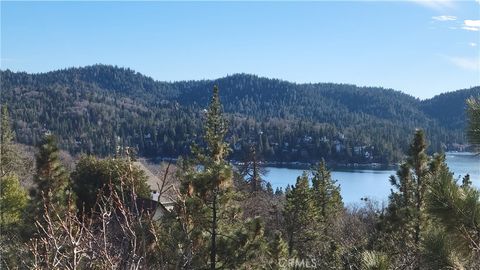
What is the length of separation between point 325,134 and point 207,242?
118653 mm

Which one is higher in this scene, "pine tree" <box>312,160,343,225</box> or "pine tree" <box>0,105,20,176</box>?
"pine tree" <box>0,105,20,176</box>

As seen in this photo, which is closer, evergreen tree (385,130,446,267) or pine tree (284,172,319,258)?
evergreen tree (385,130,446,267)

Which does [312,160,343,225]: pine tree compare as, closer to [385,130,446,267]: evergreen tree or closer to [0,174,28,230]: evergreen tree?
[385,130,446,267]: evergreen tree

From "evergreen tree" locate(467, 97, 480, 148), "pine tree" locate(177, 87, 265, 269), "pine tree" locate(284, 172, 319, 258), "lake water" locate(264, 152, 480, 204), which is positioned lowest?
"lake water" locate(264, 152, 480, 204)

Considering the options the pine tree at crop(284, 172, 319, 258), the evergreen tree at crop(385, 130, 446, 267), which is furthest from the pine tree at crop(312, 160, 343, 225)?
the evergreen tree at crop(385, 130, 446, 267)

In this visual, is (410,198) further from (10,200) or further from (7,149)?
(7,149)

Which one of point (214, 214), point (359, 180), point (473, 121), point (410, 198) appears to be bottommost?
point (359, 180)

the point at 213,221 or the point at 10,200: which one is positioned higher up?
the point at 213,221

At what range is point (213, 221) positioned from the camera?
10.4m

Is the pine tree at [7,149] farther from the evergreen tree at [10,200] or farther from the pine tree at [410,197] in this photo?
the pine tree at [410,197]

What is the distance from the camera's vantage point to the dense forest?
374 cm

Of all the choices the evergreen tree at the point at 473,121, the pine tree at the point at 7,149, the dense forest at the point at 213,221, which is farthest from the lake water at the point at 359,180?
the evergreen tree at the point at 473,121

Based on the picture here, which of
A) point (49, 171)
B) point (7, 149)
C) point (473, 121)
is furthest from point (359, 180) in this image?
point (473, 121)

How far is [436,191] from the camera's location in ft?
12.9
